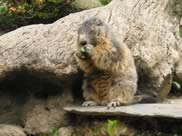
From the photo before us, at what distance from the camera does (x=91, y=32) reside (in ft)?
26.0

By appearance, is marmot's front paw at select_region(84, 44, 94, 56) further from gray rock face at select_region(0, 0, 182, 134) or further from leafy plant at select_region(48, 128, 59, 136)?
leafy plant at select_region(48, 128, 59, 136)

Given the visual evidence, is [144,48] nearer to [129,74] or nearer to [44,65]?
[129,74]

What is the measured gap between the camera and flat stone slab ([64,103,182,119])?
7309 millimetres

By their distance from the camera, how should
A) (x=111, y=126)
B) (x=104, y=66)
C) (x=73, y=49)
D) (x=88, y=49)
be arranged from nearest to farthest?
(x=111, y=126) < (x=88, y=49) < (x=104, y=66) < (x=73, y=49)

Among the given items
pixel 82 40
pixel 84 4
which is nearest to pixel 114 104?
pixel 82 40

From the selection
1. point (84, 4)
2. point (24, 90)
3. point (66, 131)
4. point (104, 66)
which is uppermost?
point (84, 4)

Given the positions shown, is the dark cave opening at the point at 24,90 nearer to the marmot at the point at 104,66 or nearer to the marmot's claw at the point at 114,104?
the marmot at the point at 104,66

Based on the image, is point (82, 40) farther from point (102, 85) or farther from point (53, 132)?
point (53, 132)

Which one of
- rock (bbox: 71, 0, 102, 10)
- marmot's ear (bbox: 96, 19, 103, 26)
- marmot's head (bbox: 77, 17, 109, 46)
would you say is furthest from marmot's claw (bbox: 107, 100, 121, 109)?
rock (bbox: 71, 0, 102, 10)

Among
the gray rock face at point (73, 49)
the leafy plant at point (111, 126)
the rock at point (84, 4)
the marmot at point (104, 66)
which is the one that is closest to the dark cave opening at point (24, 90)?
the gray rock face at point (73, 49)

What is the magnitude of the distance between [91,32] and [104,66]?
50 centimetres

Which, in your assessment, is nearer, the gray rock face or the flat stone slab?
the flat stone slab

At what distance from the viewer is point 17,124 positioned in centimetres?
872

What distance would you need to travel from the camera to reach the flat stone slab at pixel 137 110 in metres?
7.31
